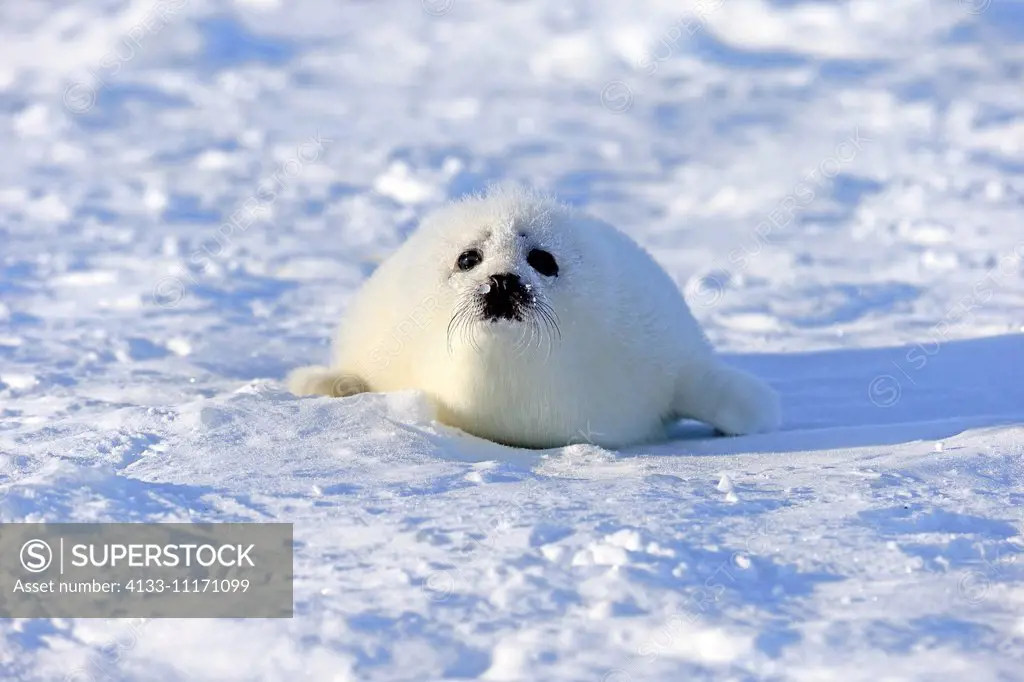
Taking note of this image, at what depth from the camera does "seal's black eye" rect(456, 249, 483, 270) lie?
3.73 meters

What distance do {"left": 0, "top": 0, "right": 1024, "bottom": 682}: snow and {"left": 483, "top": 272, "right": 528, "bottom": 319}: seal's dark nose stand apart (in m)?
0.37

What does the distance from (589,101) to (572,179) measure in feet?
7.47

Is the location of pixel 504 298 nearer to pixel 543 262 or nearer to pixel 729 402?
pixel 543 262

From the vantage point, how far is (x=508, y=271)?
3.57 meters

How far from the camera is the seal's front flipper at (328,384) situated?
406 cm

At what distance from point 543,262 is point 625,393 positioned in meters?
0.47

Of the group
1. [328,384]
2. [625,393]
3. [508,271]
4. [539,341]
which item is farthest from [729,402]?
[328,384]

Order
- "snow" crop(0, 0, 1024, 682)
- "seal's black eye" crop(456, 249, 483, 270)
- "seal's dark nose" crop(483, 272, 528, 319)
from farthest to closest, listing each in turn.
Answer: "seal's black eye" crop(456, 249, 483, 270) → "seal's dark nose" crop(483, 272, 528, 319) → "snow" crop(0, 0, 1024, 682)

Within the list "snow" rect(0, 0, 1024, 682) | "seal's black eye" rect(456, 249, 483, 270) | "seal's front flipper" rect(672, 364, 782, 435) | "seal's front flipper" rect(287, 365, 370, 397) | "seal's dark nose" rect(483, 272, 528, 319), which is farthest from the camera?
"seal's front flipper" rect(287, 365, 370, 397)

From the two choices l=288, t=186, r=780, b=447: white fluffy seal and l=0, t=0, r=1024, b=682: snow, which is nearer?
l=0, t=0, r=1024, b=682: snow

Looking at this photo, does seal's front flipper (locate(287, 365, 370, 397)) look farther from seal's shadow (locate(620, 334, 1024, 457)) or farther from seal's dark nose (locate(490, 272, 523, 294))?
seal's shadow (locate(620, 334, 1024, 457))

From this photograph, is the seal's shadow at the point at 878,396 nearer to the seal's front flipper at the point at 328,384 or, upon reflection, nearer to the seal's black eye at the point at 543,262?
the seal's black eye at the point at 543,262

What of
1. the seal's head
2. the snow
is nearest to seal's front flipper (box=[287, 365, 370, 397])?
the snow

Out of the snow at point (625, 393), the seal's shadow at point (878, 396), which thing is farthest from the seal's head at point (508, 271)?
the seal's shadow at point (878, 396)
